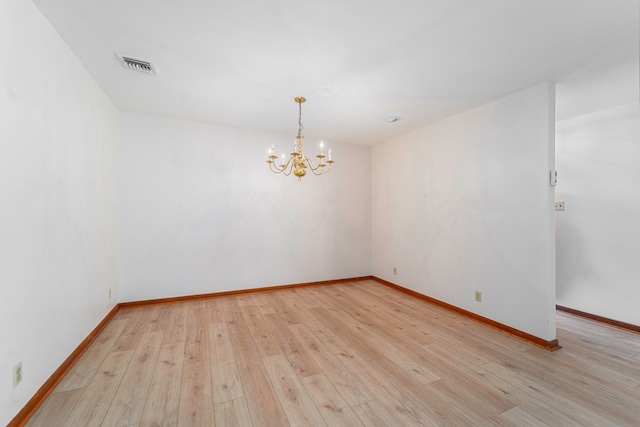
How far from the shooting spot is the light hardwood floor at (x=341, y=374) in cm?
165

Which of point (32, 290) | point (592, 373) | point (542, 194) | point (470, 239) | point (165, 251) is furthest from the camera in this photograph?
point (165, 251)

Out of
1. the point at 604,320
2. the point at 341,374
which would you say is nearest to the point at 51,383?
the point at 341,374

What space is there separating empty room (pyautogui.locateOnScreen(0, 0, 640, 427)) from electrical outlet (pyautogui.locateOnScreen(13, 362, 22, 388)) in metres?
0.03

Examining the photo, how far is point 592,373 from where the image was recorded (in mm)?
2113

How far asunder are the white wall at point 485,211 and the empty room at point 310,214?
0.9 inches

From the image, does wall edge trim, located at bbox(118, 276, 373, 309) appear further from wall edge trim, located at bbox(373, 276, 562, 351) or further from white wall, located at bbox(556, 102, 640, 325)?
white wall, located at bbox(556, 102, 640, 325)

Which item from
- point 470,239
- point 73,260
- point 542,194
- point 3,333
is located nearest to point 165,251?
point 73,260

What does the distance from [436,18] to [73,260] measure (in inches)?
133

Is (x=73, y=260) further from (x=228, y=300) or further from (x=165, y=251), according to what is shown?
(x=228, y=300)

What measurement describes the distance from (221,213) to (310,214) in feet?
4.88

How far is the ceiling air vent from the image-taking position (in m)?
2.25

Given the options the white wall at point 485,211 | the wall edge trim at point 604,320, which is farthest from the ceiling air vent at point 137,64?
the wall edge trim at point 604,320

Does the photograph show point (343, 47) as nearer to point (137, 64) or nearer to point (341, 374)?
point (137, 64)

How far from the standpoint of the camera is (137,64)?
2330mm
